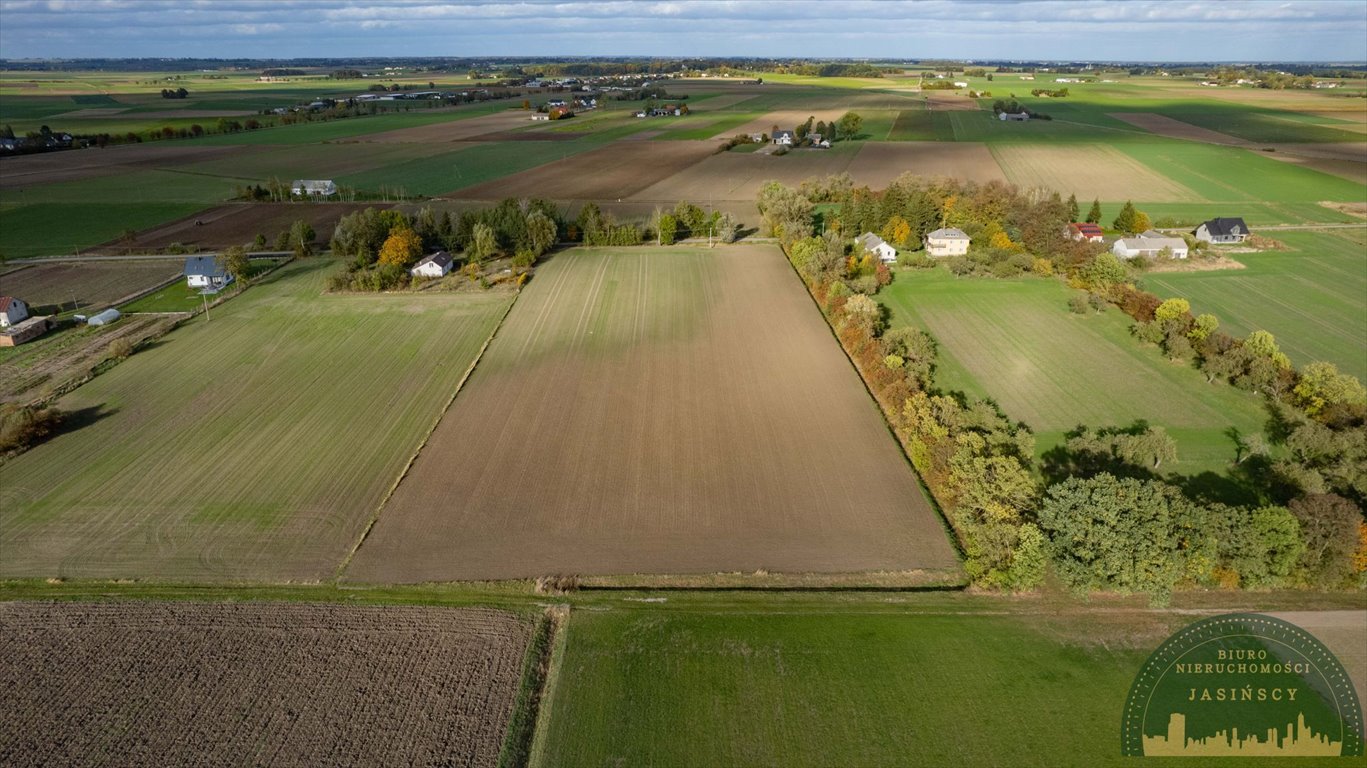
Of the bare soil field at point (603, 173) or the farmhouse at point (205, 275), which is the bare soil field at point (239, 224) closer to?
the farmhouse at point (205, 275)

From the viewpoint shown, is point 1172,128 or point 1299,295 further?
point 1172,128

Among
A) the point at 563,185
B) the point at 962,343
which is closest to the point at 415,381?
the point at 962,343

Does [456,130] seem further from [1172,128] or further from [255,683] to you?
[1172,128]

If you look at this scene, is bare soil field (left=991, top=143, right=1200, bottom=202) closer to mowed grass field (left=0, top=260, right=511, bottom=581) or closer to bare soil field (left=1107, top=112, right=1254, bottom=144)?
bare soil field (left=1107, top=112, right=1254, bottom=144)

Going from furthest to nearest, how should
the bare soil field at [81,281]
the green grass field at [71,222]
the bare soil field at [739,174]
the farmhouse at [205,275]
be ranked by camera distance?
the bare soil field at [739,174], the green grass field at [71,222], the farmhouse at [205,275], the bare soil field at [81,281]

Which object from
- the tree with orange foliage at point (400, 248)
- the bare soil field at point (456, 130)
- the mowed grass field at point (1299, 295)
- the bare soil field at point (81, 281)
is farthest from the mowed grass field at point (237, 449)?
the bare soil field at point (456, 130)

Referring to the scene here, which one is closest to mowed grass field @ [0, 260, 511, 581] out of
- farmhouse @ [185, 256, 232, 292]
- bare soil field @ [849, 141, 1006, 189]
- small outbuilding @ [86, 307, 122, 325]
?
small outbuilding @ [86, 307, 122, 325]

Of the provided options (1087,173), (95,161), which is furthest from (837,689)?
(95,161)
